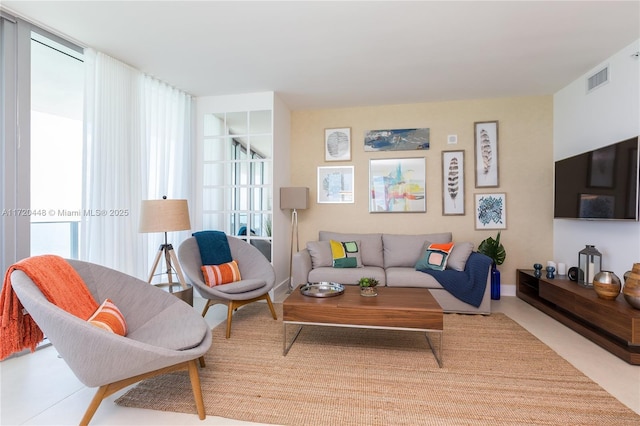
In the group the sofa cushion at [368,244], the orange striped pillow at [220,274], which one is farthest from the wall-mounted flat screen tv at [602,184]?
the orange striped pillow at [220,274]

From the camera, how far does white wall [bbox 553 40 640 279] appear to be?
9.22 feet

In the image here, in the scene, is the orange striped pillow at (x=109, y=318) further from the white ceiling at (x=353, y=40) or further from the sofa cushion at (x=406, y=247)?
the sofa cushion at (x=406, y=247)

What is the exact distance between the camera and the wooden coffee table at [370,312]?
2.20m

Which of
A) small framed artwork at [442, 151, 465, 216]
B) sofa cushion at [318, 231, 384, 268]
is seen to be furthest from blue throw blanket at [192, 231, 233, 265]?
small framed artwork at [442, 151, 465, 216]

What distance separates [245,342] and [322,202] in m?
2.52

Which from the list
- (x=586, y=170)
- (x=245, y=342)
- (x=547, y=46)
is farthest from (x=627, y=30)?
(x=245, y=342)

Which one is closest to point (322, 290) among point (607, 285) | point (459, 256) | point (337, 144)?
point (459, 256)

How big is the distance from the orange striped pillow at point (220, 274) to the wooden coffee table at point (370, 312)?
35.2 inches

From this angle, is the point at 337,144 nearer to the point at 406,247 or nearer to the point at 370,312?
the point at 406,247

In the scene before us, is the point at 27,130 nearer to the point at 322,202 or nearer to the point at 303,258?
the point at 303,258

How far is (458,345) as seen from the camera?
2.56m

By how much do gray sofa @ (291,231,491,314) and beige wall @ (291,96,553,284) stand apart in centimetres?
37

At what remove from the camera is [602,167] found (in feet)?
9.52

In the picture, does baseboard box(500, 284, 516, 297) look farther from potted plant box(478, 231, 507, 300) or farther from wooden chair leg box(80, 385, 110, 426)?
wooden chair leg box(80, 385, 110, 426)
